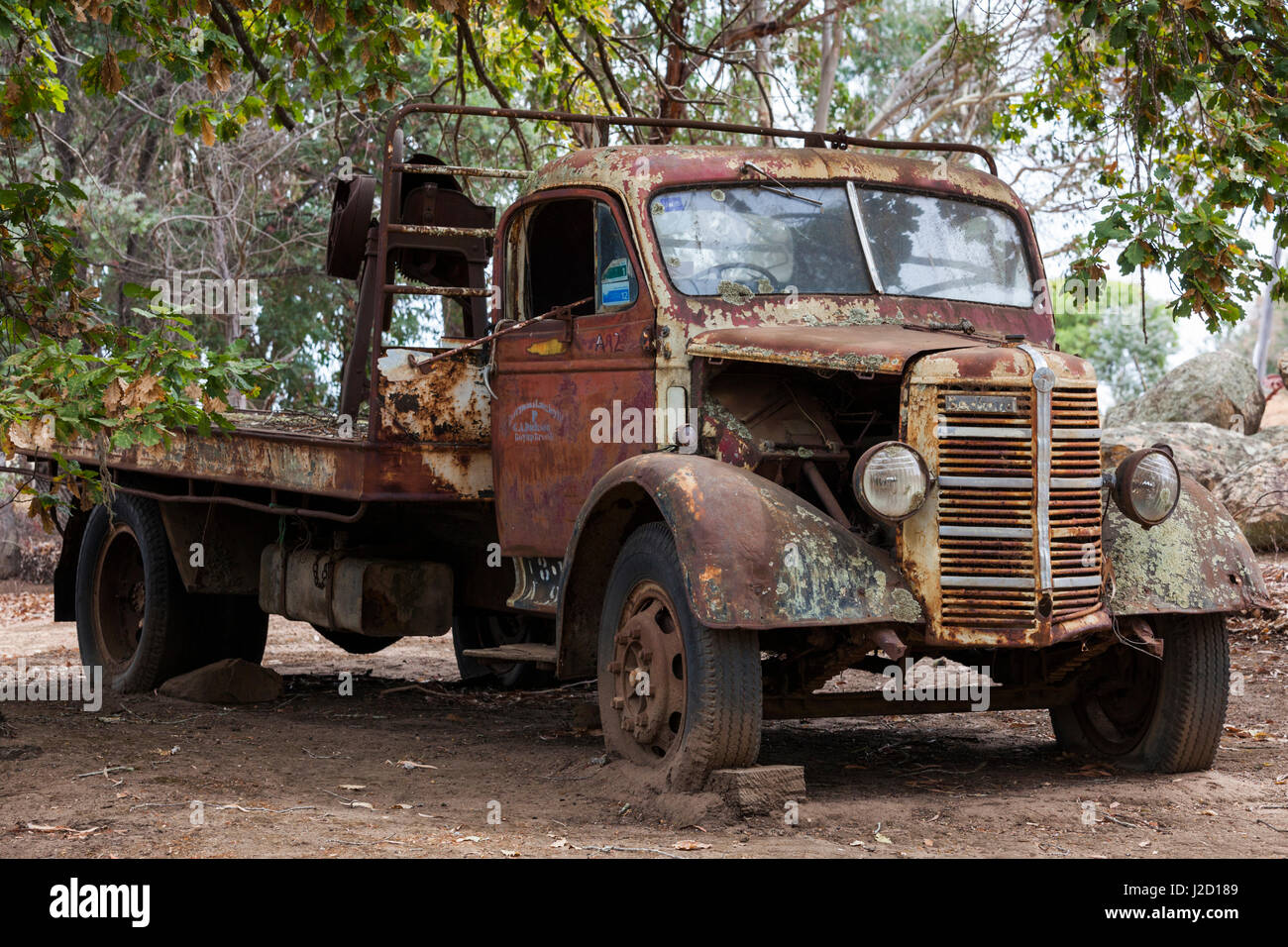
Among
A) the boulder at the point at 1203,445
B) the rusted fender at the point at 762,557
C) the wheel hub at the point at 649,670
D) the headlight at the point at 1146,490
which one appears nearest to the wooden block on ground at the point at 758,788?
the wheel hub at the point at 649,670

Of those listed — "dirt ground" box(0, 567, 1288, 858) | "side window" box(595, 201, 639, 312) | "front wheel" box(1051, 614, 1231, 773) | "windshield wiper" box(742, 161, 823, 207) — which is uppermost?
"windshield wiper" box(742, 161, 823, 207)

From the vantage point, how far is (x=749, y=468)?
5.57 m

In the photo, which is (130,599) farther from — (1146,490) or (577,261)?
(1146,490)

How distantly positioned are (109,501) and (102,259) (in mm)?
11196

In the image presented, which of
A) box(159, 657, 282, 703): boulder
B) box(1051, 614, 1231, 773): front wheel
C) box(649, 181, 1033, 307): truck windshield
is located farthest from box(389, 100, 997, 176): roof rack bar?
box(159, 657, 282, 703): boulder

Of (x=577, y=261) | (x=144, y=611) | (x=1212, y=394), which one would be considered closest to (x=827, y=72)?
(x=1212, y=394)

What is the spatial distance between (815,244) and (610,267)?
32.3 inches

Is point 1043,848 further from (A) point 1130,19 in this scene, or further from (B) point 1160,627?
(A) point 1130,19

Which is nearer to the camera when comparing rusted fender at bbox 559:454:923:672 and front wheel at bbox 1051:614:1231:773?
rusted fender at bbox 559:454:923:672

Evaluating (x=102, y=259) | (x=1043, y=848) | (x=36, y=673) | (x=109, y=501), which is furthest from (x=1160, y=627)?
(x=102, y=259)

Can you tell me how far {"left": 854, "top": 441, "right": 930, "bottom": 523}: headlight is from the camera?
488cm

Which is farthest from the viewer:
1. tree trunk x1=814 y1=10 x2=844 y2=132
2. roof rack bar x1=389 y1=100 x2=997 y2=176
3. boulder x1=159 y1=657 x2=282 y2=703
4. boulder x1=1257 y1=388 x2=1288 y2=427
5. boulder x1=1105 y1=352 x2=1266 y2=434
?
boulder x1=1257 y1=388 x2=1288 y2=427

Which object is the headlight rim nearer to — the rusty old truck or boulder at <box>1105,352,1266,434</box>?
the rusty old truck

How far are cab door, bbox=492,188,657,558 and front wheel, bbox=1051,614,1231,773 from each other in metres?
2.02
